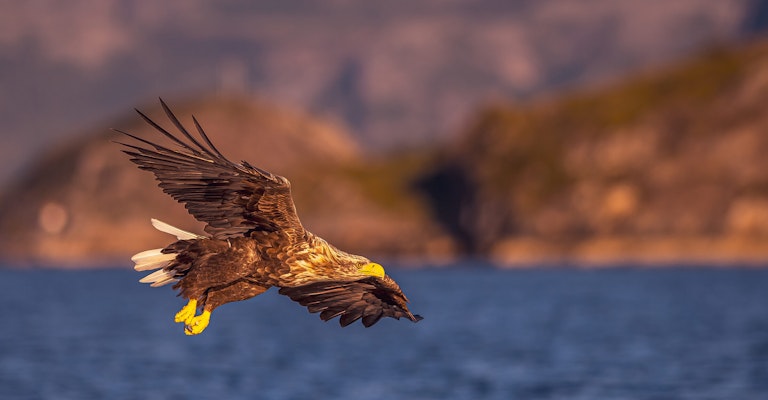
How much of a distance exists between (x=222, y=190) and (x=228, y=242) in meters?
0.69

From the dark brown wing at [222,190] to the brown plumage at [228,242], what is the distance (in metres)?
0.01

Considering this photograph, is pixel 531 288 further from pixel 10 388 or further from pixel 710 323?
pixel 10 388

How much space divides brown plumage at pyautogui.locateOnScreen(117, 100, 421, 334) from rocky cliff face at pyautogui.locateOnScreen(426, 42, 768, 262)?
151m

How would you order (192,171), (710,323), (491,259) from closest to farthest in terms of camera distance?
(192,171) → (710,323) → (491,259)

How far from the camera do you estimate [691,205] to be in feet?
545

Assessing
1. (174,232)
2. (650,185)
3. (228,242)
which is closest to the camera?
(228,242)

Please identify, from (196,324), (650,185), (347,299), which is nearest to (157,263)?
(196,324)

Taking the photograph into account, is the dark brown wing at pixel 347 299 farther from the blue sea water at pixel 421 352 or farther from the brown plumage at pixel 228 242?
the blue sea water at pixel 421 352

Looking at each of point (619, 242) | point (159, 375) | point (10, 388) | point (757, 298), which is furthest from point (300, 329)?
point (619, 242)

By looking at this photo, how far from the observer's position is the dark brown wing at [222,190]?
15.9 meters

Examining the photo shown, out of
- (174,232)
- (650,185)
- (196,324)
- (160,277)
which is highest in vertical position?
(650,185)

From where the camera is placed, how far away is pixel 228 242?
16.3 m

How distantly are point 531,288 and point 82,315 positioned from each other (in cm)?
4430

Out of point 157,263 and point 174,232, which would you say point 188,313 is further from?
point 174,232
